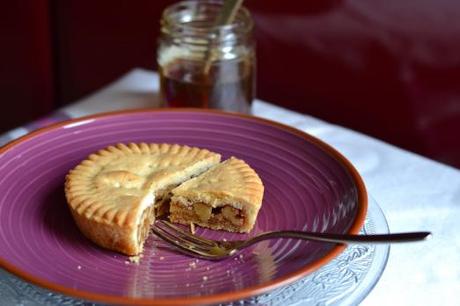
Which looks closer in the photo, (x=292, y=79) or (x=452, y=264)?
(x=452, y=264)

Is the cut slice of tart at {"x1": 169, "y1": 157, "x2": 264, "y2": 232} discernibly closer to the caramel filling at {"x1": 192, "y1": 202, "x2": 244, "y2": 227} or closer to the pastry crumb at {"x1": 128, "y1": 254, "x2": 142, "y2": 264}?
the caramel filling at {"x1": 192, "y1": 202, "x2": 244, "y2": 227}

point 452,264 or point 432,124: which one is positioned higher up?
point 452,264

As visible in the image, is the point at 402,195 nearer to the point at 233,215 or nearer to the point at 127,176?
the point at 233,215

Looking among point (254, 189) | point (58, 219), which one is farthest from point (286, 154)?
point (58, 219)

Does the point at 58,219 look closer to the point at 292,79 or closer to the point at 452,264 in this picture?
the point at 452,264

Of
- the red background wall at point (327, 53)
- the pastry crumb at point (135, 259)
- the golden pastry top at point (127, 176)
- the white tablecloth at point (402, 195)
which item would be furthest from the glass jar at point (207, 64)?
the pastry crumb at point (135, 259)

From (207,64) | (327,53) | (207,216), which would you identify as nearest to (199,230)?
(207,216)

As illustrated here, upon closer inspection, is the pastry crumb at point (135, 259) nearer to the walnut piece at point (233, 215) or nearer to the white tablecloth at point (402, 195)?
the walnut piece at point (233, 215)
